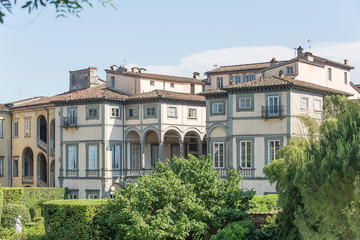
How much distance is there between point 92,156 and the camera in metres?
53.7

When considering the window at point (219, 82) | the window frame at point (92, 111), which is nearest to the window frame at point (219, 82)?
the window at point (219, 82)

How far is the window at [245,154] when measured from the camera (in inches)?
1795

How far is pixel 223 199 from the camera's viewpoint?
Result: 28.4 meters

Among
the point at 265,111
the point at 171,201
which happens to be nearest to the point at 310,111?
the point at 265,111

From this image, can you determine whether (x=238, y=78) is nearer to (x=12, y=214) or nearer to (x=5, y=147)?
(x=12, y=214)

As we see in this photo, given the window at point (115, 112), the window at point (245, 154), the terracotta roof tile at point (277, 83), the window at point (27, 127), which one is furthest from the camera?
the window at point (27, 127)

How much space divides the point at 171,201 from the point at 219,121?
21.8 m

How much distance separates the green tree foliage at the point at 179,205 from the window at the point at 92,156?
2438cm

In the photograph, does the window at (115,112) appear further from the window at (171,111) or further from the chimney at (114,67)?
the chimney at (114,67)

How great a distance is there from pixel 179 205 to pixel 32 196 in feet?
90.5

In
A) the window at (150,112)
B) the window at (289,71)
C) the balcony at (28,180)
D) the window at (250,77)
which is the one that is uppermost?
the window at (250,77)

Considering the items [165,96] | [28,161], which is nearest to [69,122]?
[165,96]

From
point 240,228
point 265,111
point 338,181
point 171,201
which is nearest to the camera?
point 338,181

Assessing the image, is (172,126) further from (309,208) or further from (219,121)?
(309,208)
